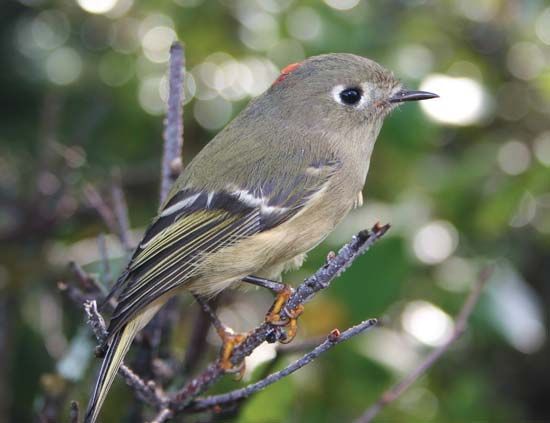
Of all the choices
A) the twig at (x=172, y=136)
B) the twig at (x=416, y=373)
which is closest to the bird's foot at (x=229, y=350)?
the twig at (x=172, y=136)

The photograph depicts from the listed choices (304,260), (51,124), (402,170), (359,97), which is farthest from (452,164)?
(51,124)

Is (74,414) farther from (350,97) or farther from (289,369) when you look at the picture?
(350,97)

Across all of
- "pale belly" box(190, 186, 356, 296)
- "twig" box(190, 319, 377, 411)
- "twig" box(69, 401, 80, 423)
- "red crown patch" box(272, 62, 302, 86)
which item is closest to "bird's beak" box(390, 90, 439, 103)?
"red crown patch" box(272, 62, 302, 86)

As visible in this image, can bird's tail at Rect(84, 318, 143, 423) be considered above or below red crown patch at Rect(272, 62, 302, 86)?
below

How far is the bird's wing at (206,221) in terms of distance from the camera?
1.77m

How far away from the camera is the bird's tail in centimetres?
149

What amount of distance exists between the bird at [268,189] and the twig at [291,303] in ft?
0.38

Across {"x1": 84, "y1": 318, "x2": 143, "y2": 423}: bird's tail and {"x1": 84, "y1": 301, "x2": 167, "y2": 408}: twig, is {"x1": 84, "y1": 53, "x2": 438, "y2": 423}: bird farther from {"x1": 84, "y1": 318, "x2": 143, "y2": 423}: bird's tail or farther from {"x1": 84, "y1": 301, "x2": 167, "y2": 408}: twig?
{"x1": 84, "y1": 301, "x2": 167, "y2": 408}: twig

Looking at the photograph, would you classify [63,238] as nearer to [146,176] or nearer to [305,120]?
[146,176]

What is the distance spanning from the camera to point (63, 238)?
2.46 meters

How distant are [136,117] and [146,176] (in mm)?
185

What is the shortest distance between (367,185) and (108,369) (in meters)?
1.18

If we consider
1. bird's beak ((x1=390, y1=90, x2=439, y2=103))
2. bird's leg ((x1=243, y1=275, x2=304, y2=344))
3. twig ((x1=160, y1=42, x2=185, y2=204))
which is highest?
bird's beak ((x1=390, y1=90, x2=439, y2=103))

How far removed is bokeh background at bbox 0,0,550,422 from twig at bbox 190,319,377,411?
22 cm
